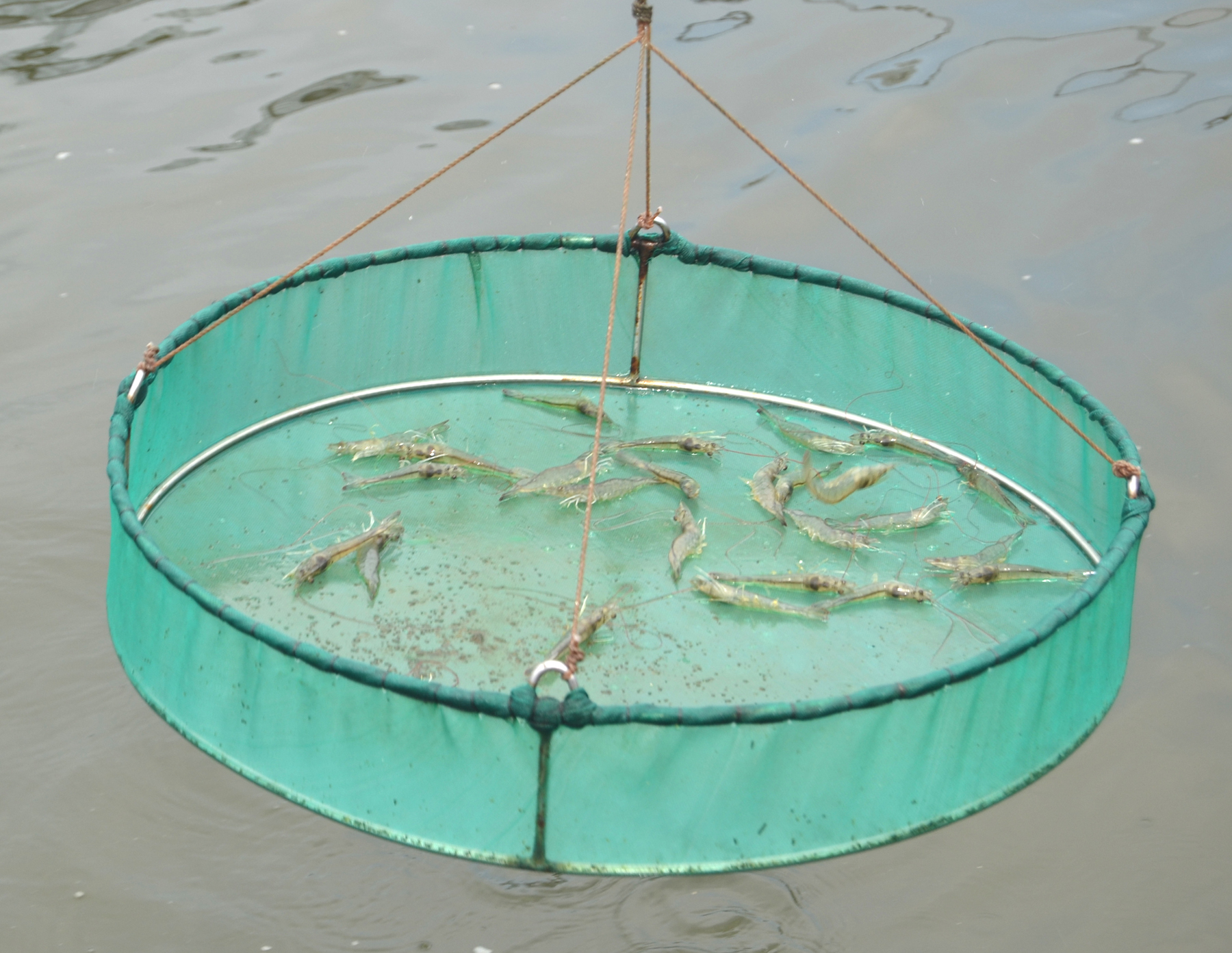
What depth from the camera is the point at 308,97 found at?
689cm

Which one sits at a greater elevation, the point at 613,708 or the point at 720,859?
the point at 613,708

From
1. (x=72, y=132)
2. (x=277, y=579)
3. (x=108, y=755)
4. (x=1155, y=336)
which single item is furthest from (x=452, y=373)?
(x=72, y=132)

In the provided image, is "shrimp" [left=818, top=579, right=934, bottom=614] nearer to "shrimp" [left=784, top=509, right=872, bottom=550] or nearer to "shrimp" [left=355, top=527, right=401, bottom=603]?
"shrimp" [left=784, top=509, right=872, bottom=550]

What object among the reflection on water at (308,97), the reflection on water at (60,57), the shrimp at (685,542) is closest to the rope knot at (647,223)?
the shrimp at (685,542)

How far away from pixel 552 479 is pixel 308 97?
4217 mm

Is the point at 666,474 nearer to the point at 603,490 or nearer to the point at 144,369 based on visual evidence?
the point at 603,490

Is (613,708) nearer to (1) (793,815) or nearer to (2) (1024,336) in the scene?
(1) (793,815)

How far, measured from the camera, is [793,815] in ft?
6.12

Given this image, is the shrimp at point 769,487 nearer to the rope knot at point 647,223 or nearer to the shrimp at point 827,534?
the shrimp at point 827,534

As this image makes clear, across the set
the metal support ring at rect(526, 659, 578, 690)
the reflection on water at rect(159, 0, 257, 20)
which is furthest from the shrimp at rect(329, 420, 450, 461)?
the reflection on water at rect(159, 0, 257, 20)

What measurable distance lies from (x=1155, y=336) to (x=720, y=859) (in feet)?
13.0

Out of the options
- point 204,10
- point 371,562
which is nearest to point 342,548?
point 371,562

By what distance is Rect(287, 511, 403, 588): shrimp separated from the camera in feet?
10.5

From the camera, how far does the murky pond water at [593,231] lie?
3.29m
